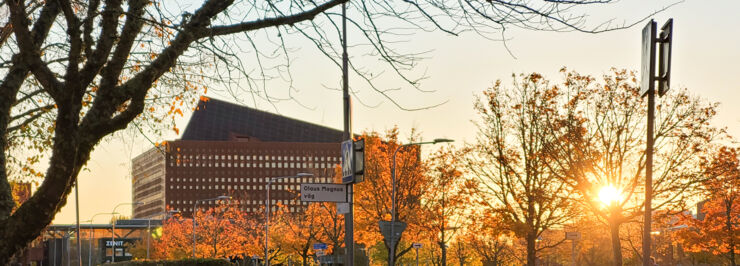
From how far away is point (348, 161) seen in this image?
15156 mm

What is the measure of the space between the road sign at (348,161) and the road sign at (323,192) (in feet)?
0.99

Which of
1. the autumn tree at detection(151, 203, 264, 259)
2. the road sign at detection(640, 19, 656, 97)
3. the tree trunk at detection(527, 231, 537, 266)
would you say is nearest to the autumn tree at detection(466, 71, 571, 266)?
the tree trunk at detection(527, 231, 537, 266)

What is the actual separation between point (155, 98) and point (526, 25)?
6.21m

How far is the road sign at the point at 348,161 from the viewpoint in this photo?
49.0 feet

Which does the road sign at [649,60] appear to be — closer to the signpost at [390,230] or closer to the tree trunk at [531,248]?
the signpost at [390,230]

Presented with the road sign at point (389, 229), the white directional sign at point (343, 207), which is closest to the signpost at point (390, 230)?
the road sign at point (389, 229)

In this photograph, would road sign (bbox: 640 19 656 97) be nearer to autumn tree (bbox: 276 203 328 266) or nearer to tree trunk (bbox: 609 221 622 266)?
tree trunk (bbox: 609 221 622 266)

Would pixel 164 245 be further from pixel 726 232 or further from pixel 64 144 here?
pixel 64 144

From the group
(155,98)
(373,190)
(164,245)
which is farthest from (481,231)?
(164,245)

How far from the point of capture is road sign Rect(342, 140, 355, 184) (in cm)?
1495

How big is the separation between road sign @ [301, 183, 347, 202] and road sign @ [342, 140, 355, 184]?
0.99 ft

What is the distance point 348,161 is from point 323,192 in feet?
2.30

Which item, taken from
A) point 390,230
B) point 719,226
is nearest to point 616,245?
point 390,230

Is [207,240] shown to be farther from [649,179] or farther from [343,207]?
[649,179]
